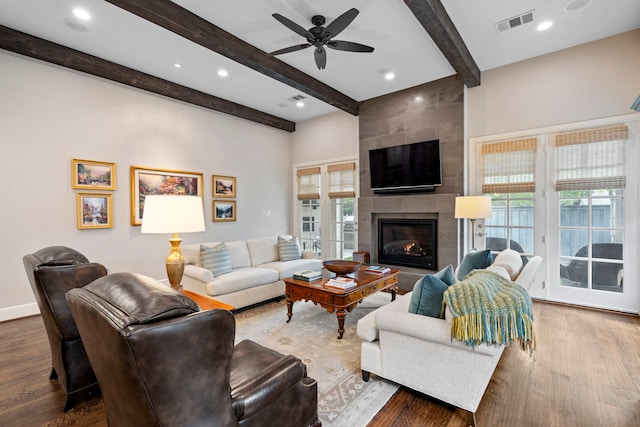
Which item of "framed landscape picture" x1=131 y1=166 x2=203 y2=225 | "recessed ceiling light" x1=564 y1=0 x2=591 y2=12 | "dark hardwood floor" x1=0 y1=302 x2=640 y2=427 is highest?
"recessed ceiling light" x1=564 y1=0 x2=591 y2=12

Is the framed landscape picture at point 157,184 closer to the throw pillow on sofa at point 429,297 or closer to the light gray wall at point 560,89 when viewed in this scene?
the throw pillow on sofa at point 429,297

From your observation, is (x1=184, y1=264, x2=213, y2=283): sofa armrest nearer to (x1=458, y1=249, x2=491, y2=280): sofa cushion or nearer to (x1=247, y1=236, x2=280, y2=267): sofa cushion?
(x1=247, y1=236, x2=280, y2=267): sofa cushion

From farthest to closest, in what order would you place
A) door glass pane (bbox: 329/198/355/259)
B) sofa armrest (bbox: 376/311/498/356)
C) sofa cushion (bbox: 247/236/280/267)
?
1. door glass pane (bbox: 329/198/355/259)
2. sofa cushion (bbox: 247/236/280/267)
3. sofa armrest (bbox: 376/311/498/356)

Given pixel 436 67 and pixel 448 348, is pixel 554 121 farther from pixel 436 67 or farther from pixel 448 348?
pixel 448 348

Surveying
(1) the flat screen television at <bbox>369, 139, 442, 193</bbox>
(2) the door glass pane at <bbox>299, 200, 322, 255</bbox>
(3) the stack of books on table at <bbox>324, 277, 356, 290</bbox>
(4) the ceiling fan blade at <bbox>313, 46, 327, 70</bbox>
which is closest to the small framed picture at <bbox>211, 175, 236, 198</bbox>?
(2) the door glass pane at <bbox>299, 200, 322, 255</bbox>

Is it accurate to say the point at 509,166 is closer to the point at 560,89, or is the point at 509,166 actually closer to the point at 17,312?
the point at 560,89

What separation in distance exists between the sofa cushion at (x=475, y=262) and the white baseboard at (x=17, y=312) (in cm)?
504

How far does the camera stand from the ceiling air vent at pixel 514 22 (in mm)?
3180

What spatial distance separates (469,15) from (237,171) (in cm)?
443

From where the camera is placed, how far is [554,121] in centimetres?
397

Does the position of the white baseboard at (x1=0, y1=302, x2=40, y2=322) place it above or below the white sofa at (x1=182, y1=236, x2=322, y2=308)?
below

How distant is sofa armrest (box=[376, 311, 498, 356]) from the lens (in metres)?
1.78

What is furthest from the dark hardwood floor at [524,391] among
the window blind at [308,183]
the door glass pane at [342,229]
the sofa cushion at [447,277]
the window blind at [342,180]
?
the window blind at [308,183]

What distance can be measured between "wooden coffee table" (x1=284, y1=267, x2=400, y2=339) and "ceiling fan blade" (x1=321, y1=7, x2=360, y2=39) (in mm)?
2543
